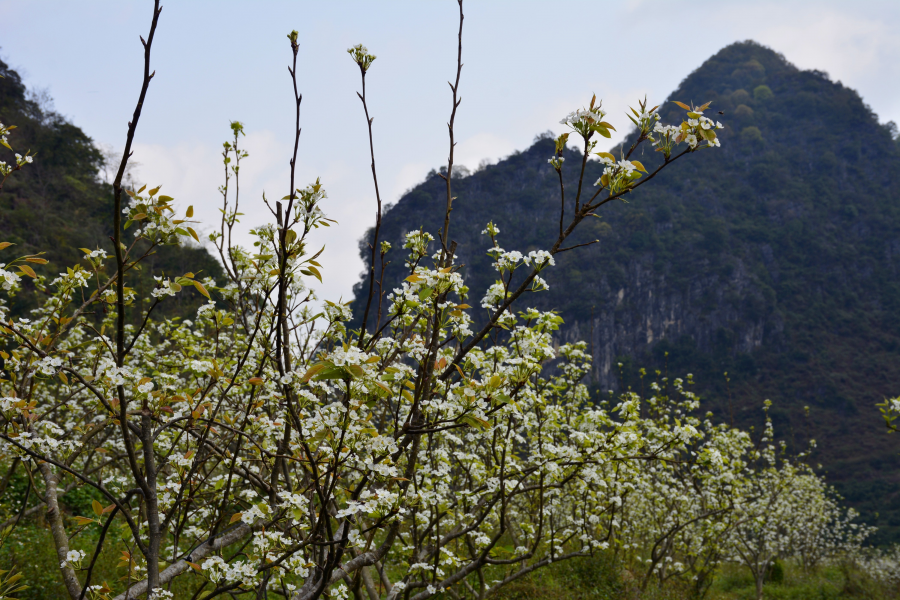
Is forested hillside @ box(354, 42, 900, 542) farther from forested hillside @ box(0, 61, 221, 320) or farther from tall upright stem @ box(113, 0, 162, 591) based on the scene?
tall upright stem @ box(113, 0, 162, 591)

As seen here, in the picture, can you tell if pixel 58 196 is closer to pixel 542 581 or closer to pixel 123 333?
pixel 542 581

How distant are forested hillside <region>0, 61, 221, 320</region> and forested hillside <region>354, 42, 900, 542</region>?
22.7 m

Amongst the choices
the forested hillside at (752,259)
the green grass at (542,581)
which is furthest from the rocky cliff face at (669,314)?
→ the green grass at (542,581)

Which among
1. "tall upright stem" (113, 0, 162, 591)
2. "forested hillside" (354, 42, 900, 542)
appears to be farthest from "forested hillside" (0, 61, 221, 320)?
"forested hillside" (354, 42, 900, 542)

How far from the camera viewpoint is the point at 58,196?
22688 millimetres

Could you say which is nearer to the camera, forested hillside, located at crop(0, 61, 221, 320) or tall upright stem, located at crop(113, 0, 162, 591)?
tall upright stem, located at crop(113, 0, 162, 591)

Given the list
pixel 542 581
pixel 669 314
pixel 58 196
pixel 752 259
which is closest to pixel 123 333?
pixel 542 581

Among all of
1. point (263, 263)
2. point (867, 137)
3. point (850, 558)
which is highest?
point (867, 137)

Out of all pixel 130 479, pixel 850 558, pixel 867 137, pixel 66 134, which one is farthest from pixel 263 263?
pixel 867 137

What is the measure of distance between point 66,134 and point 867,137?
91952mm

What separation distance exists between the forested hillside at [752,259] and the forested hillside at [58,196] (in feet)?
74.6

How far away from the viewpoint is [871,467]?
105 feet

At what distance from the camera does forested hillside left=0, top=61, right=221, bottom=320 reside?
→ 19141mm

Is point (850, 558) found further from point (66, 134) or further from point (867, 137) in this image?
point (867, 137)
